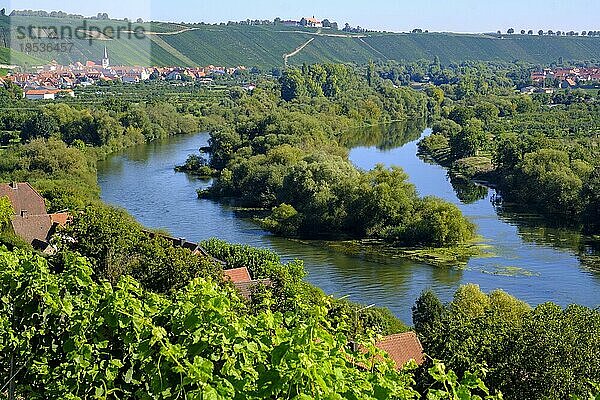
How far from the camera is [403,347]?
944cm

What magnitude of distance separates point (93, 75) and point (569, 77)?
4432 cm

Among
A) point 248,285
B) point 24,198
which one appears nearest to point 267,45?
point 24,198

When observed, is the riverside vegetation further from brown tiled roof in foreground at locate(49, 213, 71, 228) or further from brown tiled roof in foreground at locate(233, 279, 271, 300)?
brown tiled roof in foreground at locate(49, 213, 71, 228)

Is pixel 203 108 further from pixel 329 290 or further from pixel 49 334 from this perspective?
pixel 49 334

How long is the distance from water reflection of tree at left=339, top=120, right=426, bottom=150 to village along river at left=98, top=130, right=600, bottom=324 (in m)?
9.39

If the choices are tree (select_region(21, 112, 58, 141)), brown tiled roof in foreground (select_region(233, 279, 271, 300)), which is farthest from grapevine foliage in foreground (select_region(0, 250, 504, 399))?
tree (select_region(21, 112, 58, 141))

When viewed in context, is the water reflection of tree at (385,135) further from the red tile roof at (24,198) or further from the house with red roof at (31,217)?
the house with red roof at (31,217)

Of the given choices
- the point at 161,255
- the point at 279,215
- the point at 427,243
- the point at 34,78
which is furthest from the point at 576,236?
the point at 34,78

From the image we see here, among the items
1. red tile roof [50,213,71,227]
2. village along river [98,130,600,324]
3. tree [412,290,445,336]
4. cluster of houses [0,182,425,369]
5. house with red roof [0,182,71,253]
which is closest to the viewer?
cluster of houses [0,182,425,369]

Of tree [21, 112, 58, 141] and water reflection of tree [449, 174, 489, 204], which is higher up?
water reflection of tree [449, 174, 489, 204]

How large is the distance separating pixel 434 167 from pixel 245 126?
767cm

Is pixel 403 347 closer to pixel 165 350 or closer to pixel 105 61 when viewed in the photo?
pixel 165 350

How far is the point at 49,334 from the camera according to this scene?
477 centimetres

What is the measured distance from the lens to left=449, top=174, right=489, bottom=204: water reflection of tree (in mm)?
25720
